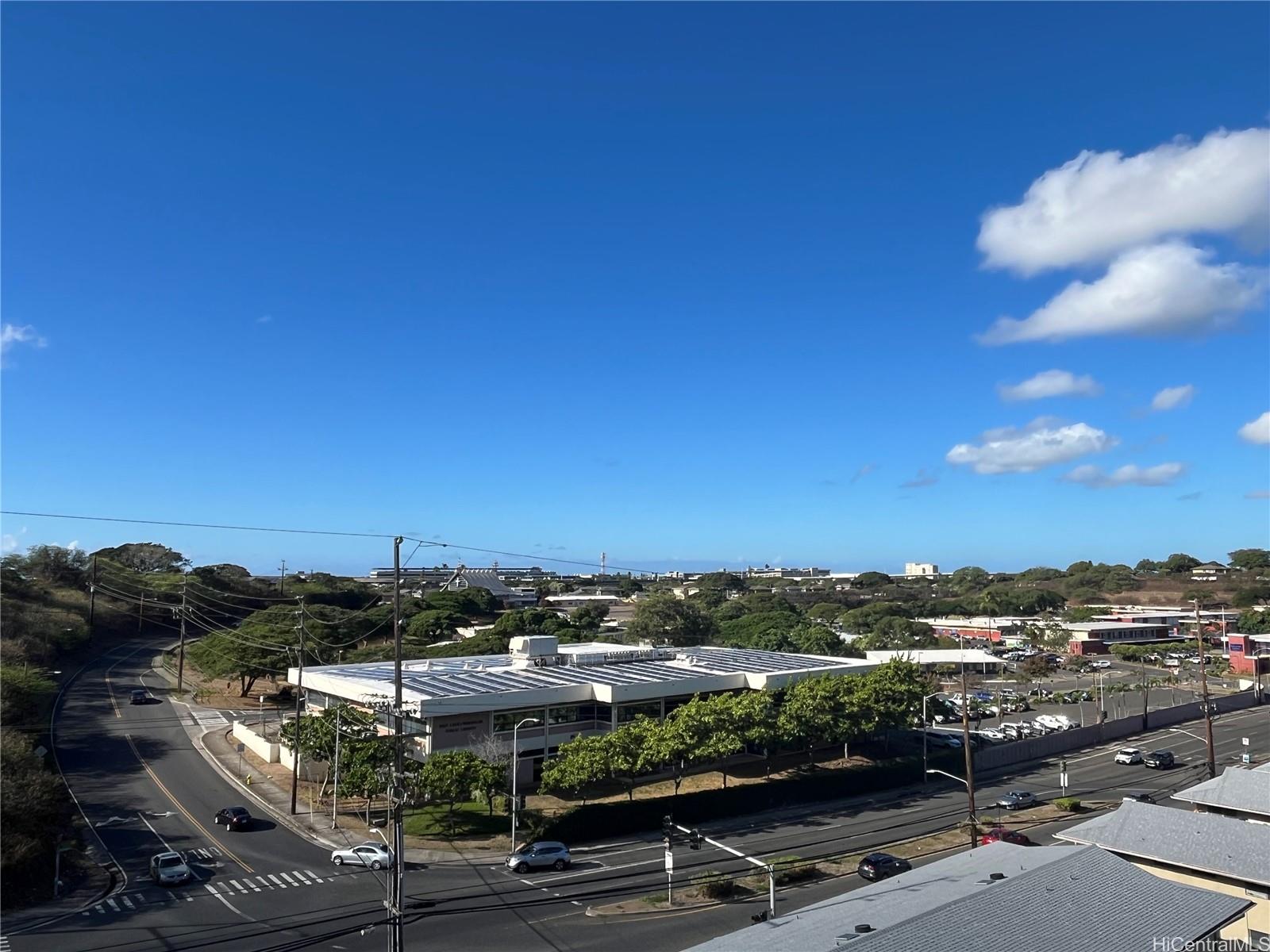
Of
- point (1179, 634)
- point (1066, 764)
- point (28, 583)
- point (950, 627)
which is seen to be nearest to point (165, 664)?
point (28, 583)

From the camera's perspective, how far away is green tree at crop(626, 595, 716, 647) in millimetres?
109875

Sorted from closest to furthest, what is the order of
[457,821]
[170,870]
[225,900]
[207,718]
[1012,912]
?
[1012,912]
[225,900]
[170,870]
[457,821]
[207,718]

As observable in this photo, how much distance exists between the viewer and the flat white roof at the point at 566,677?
46.8m

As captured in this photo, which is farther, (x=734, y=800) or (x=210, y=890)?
(x=734, y=800)

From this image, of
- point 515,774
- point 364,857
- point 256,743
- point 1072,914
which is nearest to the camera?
point 1072,914

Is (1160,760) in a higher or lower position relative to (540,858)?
lower

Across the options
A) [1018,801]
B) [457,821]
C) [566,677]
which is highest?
[566,677]

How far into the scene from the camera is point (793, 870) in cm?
3300

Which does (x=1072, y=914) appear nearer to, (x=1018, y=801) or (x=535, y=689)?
(x=1018, y=801)

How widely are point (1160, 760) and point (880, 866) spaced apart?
33.4m

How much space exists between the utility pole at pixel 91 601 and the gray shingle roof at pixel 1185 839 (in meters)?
95.4

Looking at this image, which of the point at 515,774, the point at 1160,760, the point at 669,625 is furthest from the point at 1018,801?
the point at 669,625

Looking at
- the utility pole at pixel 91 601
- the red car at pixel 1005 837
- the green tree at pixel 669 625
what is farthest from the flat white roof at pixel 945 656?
the utility pole at pixel 91 601

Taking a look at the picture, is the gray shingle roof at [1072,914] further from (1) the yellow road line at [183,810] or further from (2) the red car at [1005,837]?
(1) the yellow road line at [183,810]
